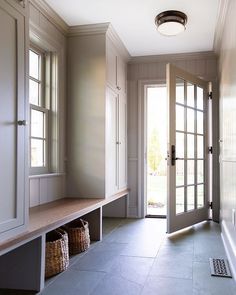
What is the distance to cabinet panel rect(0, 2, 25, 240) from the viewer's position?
1.76 meters

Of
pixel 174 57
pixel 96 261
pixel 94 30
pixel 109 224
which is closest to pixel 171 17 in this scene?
pixel 94 30

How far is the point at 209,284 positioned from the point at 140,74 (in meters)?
3.14

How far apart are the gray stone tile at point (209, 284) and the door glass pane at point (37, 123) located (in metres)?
1.88

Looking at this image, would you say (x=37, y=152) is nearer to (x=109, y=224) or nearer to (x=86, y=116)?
(x=86, y=116)

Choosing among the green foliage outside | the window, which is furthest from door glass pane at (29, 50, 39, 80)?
the green foliage outside

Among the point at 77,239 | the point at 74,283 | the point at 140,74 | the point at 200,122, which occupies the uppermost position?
the point at 140,74

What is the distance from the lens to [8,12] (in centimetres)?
181

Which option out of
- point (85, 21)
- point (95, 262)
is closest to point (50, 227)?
point (95, 262)

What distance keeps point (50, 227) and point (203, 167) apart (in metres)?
2.47

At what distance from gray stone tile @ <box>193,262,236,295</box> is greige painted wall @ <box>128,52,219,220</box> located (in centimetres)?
218

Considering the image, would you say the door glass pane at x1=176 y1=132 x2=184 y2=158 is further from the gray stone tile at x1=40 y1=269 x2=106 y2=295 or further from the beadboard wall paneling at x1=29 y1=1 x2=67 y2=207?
the gray stone tile at x1=40 y1=269 x2=106 y2=295

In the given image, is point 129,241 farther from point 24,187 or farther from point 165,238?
point 24,187

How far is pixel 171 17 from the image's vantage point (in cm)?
309

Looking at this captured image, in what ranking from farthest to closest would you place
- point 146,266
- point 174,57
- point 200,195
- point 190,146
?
1. point 174,57
2. point 200,195
3. point 190,146
4. point 146,266
